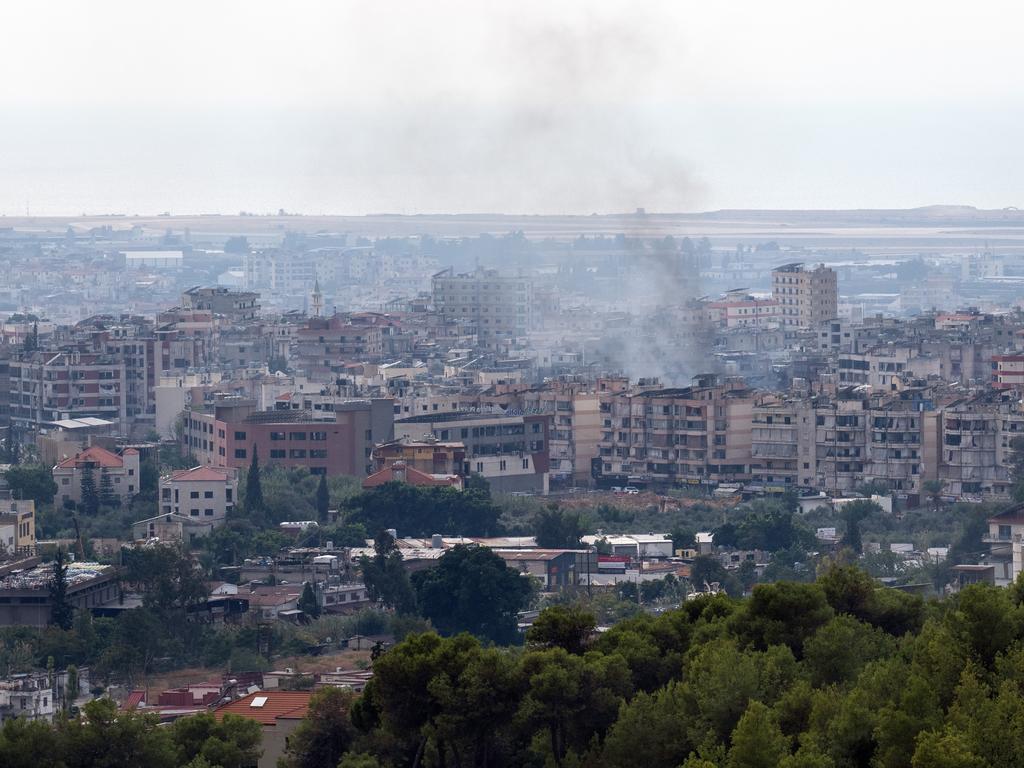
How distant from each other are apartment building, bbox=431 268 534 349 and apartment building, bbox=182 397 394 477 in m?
28.7

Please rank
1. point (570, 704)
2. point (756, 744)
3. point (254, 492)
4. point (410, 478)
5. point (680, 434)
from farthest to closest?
1. point (680, 434)
2. point (410, 478)
3. point (254, 492)
4. point (570, 704)
5. point (756, 744)

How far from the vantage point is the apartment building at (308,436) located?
122 ft

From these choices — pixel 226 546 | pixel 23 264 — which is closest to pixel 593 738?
pixel 226 546

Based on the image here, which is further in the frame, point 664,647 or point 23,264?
point 23,264

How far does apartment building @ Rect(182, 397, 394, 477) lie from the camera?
122 feet

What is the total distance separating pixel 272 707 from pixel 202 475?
14032mm

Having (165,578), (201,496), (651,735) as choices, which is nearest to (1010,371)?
(201,496)

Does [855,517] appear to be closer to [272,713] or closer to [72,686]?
[72,686]

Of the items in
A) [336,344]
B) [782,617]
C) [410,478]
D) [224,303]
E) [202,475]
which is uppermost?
[224,303]

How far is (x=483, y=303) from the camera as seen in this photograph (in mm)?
69562

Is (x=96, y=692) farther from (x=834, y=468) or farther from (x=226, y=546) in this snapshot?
(x=834, y=468)

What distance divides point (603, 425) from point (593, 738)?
22828mm

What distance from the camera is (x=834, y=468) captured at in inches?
1462

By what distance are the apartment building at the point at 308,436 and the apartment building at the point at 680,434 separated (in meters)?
2.88
